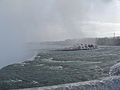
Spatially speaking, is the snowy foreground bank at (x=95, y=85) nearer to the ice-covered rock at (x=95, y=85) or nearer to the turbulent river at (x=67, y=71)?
the ice-covered rock at (x=95, y=85)

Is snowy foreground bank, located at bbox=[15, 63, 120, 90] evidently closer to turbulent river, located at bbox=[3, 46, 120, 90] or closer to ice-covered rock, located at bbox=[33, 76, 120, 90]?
ice-covered rock, located at bbox=[33, 76, 120, 90]

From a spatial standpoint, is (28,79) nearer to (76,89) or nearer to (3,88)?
(3,88)

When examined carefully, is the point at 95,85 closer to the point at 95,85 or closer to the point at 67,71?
the point at 95,85

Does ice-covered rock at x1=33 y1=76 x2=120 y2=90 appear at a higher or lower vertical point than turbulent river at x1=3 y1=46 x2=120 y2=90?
higher

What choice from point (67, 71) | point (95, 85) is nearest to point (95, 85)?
point (95, 85)

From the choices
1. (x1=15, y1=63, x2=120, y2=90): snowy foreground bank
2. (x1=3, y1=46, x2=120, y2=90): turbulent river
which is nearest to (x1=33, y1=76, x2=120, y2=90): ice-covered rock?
(x1=15, y1=63, x2=120, y2=90): snowy foreground bank

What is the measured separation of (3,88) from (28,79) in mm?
1814

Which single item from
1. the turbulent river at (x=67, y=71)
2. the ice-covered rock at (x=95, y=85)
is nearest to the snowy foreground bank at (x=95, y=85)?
the ice-covered rock at (x=95, y=85)

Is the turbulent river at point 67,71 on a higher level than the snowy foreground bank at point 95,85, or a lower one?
lower

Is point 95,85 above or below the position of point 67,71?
above

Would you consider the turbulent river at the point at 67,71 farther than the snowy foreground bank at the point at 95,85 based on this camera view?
Yes

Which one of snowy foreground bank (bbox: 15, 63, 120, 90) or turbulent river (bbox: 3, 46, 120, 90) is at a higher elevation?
snowy foreground bank (bbox: 15, 63, 120, 90)

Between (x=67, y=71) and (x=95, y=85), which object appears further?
Result: (x=67, y=71)

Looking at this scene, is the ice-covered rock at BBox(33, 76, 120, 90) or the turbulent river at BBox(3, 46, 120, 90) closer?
the ice-covered rock at BBox(33, 76, 120, 90)
